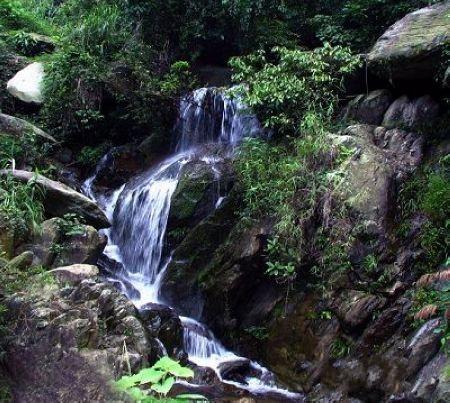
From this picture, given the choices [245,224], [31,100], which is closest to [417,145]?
[245,224]

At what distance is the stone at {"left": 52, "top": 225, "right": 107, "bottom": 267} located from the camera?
714 cm

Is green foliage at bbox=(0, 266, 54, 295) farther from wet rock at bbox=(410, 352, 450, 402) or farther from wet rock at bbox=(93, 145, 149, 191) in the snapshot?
wet rock at bbox=(93, 145, 149, 191)

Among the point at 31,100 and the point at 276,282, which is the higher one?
the point at 31,100

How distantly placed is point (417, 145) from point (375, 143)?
63 centimetres

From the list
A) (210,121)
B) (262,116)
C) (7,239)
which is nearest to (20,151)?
(7,239)

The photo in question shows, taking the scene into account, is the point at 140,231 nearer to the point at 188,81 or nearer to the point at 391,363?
the point at 188,81

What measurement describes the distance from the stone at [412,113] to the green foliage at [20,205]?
18.7 ft

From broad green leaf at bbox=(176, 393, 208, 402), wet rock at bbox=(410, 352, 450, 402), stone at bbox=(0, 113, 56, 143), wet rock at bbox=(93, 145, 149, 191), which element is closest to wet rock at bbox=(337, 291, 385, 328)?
wet rock at bbox=(410, 352, 450, 402)

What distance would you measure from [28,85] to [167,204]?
5315 mm

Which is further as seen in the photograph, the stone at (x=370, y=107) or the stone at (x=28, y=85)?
the stone at (x=28, y=85)

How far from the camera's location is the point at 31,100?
37.3 ft

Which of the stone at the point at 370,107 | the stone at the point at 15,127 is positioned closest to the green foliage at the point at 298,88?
the stone at the point at 370,107

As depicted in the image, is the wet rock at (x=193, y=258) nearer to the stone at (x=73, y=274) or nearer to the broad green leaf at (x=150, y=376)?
the stone at (x=73, y=274)

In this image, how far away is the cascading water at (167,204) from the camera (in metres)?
7.25
